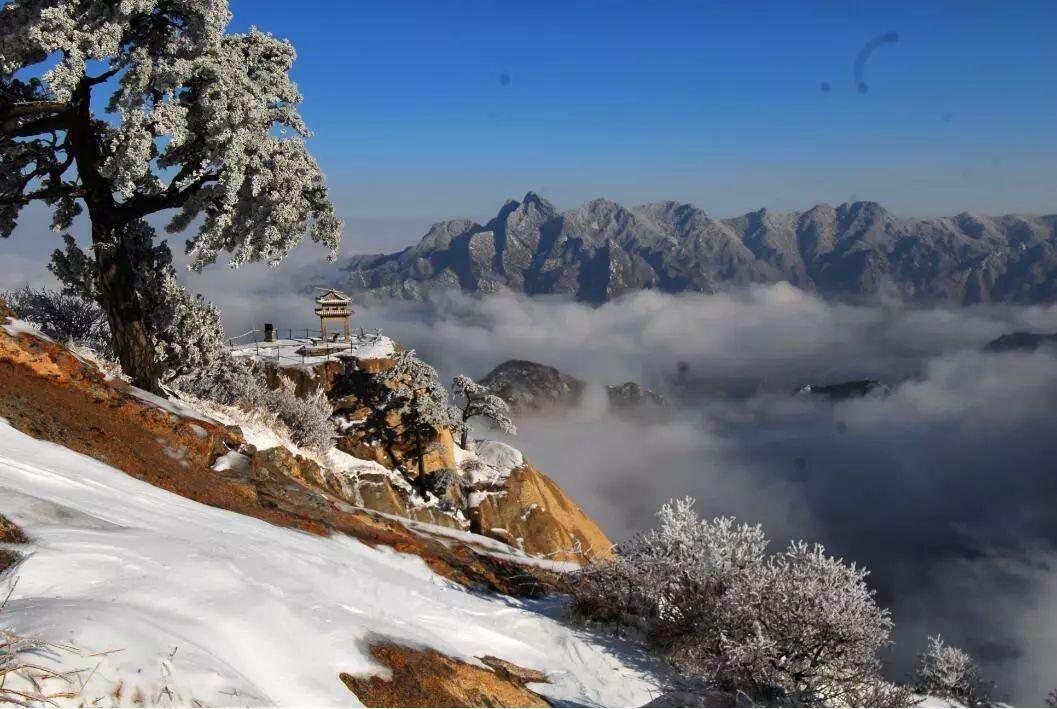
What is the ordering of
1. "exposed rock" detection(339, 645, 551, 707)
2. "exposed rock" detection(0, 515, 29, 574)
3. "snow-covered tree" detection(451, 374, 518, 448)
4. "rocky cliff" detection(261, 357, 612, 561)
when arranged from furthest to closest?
1. "snow-covered tree" detection(451, 374, 518, 448)
2. "rocky cliff" detection(261, 357, 612, 561)
3. "exposed rock" detection(339, 645, 551, 707)
4. "exposed rock" detection(0, 515, 29, 574)

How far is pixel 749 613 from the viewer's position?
9984mm

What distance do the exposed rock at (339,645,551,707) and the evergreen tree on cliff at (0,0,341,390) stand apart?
35.0 ft

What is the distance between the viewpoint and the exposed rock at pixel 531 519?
3238 cm

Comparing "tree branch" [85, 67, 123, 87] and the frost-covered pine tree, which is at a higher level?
"tree branch" [85, 67, 123, 87]

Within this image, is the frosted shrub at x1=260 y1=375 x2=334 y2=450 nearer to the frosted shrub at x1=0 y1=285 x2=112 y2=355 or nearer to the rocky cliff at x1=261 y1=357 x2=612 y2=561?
the rocky cliff at x1=261 y1=357 x2=612 y2=561

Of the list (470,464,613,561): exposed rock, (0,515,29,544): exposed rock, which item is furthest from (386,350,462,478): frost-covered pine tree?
(0,515,29,544): exposed rock

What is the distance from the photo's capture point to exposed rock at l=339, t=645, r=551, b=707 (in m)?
6.34

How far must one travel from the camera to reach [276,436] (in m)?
21.2

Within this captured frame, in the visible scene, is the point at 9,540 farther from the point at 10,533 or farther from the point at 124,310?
the point at 124,310

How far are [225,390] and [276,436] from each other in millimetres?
2312

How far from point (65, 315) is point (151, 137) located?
Result: 34.3 feet

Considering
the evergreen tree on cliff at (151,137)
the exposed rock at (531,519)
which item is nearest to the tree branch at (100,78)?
the evergreen tree on cliff at (151,137)

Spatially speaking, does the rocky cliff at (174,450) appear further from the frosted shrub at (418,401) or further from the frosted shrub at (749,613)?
the frosted shrub at (418,401)

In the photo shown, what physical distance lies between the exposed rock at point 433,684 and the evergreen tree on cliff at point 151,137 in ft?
35.0
